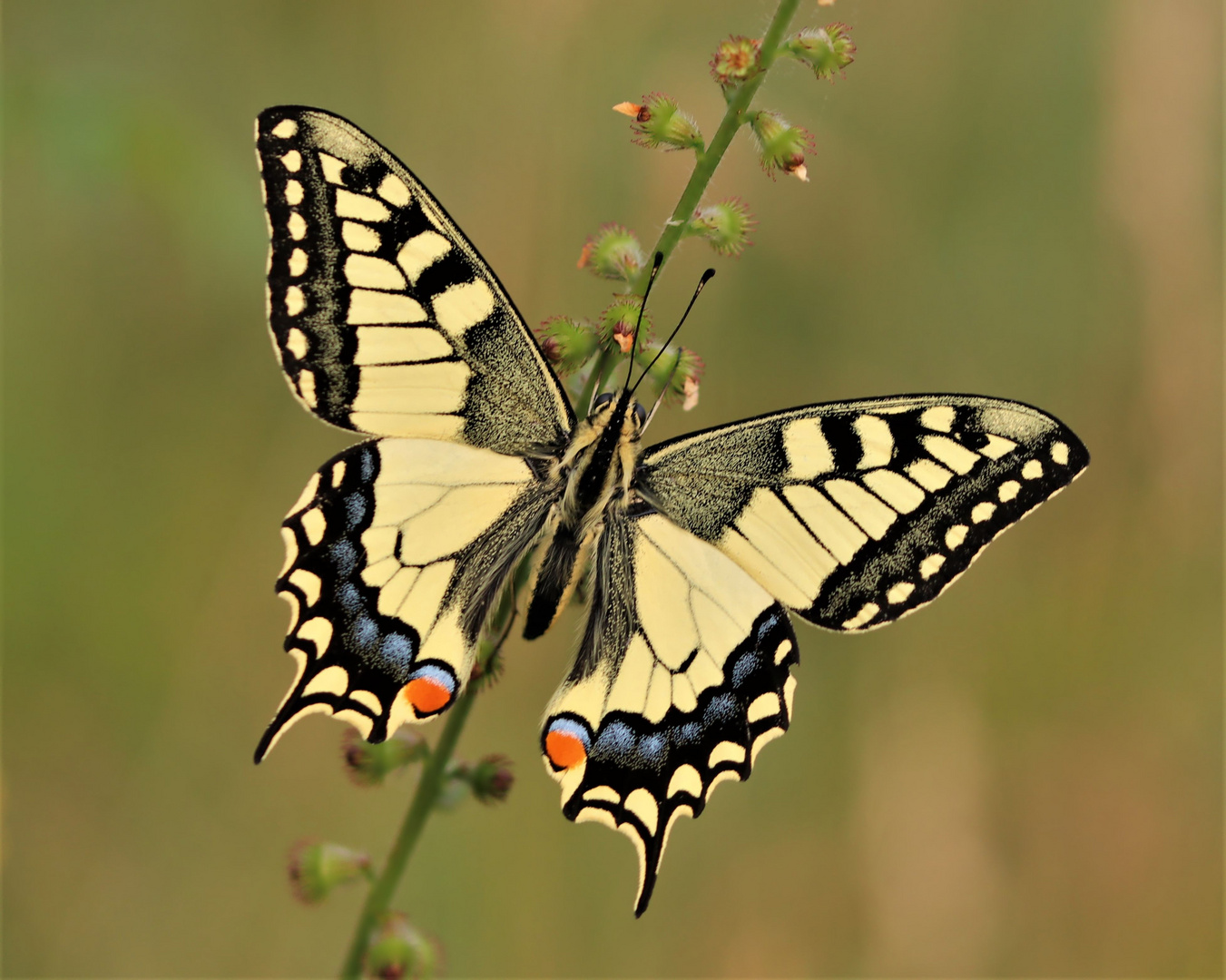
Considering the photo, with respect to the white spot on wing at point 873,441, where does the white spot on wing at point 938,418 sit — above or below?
above

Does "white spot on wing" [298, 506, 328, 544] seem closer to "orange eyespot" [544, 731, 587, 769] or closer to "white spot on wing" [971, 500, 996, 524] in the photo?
"orange eyespot" [544, 731, 587, 769]

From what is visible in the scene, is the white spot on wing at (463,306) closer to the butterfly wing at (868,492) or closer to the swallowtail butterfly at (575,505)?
the swallowtail butterfly at (575,505)

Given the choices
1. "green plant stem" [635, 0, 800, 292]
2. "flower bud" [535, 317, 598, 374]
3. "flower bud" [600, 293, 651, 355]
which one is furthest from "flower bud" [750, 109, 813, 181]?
"flower bud" [535, 317, 598, 374]

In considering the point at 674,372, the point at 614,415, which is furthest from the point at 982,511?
the point at 614,415

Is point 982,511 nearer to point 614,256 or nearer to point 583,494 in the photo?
point 583,494

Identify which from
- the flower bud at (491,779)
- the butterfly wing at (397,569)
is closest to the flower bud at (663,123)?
the butterfly wing at (397,569)

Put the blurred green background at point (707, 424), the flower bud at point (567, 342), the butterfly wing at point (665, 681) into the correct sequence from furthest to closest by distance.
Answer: the blurred green background at point (707, 424), the butterfly wing at point (665, 681), the flower bud at point (567, 342)

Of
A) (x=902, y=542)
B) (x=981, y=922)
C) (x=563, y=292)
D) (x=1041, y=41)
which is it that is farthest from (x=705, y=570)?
(x=1041, y=41)

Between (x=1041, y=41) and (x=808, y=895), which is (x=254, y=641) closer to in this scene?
(x=808, y=895)
